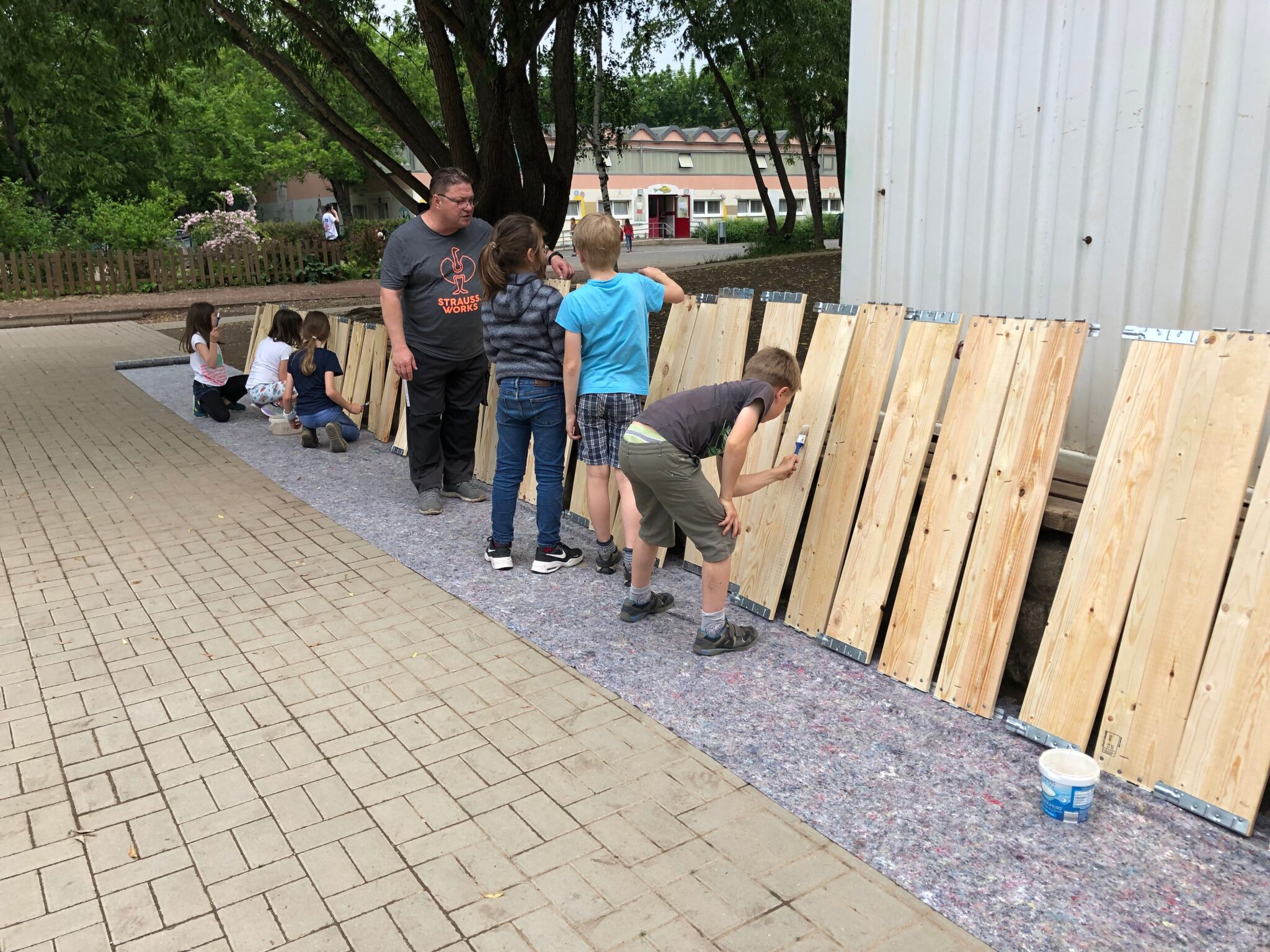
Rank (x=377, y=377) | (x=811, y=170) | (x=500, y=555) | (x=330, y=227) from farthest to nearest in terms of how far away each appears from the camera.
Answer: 1. (x=330, y=227)
2. (x=811, y=170)
3. (x=377, y=377)
4. (x=500, y=555)

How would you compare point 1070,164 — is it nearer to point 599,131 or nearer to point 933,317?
point 933,317

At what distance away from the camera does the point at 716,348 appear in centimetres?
498

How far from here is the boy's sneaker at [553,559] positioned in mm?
5152

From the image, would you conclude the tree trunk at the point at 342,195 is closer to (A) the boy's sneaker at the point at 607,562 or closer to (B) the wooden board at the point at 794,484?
(A) the boy's sneaker at the point at 607,562

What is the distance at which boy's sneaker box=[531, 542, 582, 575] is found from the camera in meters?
5.15

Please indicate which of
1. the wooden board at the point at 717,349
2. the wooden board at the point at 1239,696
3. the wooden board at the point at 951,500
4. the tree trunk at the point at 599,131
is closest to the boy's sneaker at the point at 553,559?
the wooden board at the point at 717,349

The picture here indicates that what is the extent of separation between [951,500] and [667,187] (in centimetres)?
5610

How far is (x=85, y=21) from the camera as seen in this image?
10.8 m

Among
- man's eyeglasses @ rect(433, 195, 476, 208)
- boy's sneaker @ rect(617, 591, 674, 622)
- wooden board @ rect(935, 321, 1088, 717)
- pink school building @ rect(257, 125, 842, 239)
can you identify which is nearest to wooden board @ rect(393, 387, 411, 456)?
man's eyeglasses @ rect(433, 195, 476, 208)

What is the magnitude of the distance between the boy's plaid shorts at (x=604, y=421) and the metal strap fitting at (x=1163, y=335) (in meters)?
2.21

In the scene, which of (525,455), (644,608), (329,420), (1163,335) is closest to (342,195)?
(329,420)

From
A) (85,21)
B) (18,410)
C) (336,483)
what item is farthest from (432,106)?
(336,483)

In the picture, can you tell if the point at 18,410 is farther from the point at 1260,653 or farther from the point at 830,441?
the point at 1260,653

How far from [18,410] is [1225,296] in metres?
10.5
